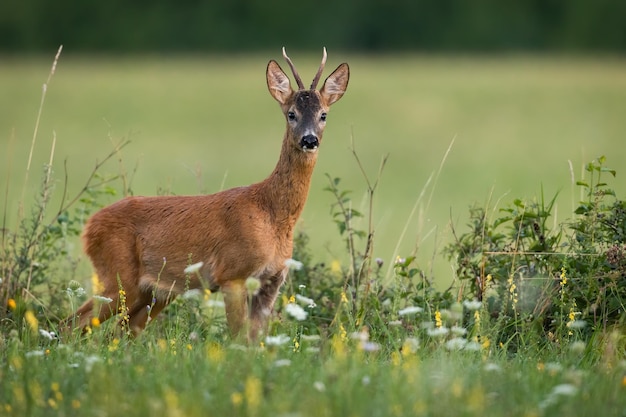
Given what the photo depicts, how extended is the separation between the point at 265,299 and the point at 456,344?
1.71 m

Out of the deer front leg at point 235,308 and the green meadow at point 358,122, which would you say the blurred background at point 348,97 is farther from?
the deer front leg at point 235,308

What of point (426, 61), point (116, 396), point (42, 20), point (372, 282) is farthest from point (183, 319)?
point (42, 20)

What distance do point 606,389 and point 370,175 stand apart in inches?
798

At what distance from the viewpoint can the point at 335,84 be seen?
8164 millimetres

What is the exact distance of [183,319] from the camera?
7773 mm

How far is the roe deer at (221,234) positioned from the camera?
7664 millimetres

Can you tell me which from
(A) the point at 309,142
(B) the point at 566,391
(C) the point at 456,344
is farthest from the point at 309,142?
(B) the point at 566,391

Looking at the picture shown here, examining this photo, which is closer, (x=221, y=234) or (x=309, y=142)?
(x=309, y=142)

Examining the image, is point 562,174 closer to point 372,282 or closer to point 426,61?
point 372,282

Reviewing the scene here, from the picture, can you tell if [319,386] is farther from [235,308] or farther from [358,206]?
[358,206]

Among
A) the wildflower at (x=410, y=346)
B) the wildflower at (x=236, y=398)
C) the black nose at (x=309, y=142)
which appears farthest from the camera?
the black nose at (x=309, y=142)

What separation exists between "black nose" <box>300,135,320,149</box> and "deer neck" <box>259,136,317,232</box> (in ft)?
0.61

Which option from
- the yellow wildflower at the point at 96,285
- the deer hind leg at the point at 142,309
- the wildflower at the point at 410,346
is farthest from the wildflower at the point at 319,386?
the deer hind leg at the point at 142,309

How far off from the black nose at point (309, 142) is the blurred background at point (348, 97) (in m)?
1.06
